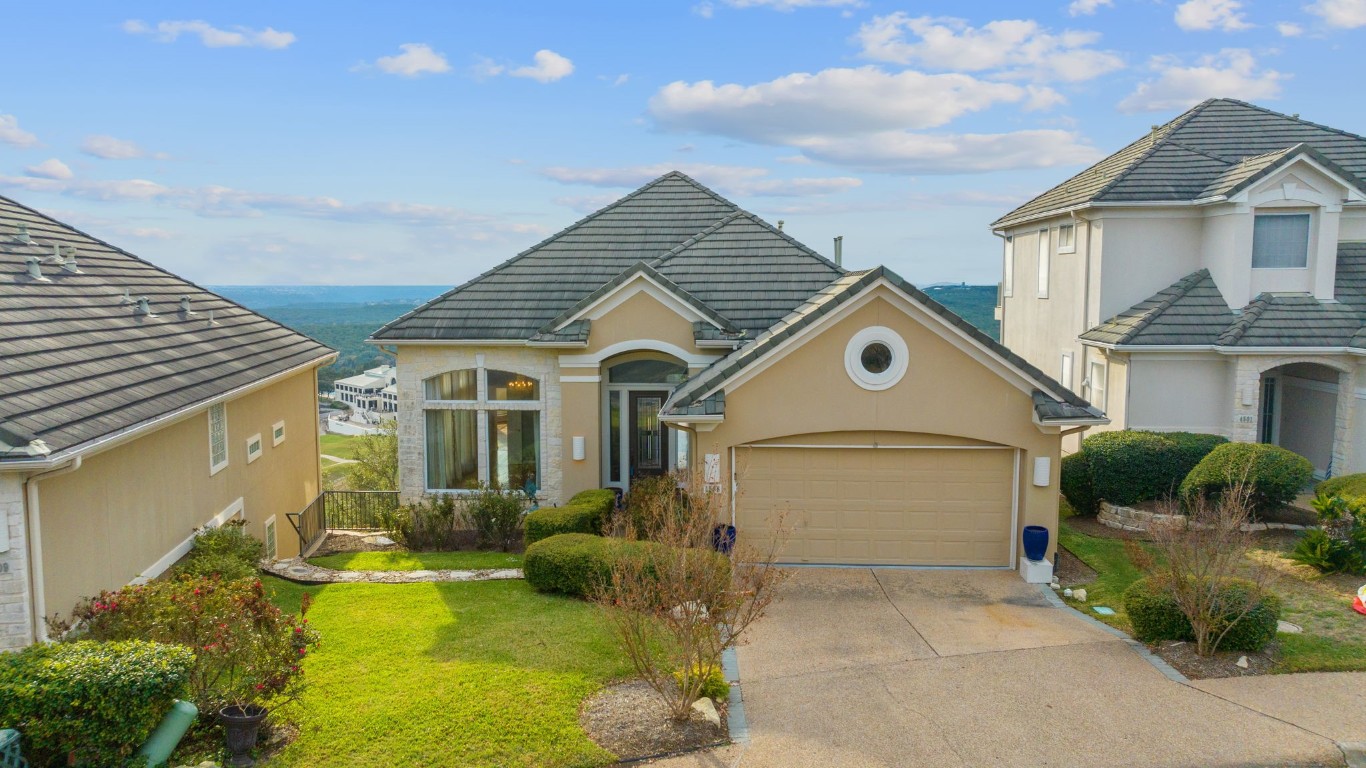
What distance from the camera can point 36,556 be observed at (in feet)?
28.8

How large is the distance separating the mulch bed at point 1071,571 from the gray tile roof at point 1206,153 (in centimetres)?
914

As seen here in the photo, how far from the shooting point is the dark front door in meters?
18.6

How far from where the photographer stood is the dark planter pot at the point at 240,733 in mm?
8359

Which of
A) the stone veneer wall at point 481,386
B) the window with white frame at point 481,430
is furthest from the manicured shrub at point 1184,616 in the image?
the window with white frame at point 481,430

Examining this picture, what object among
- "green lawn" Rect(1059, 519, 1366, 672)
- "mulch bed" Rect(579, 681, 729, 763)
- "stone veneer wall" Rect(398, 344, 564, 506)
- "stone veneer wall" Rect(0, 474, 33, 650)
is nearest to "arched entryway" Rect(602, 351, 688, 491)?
"stone veneer wall" Rect(398, 344, 564, 506)

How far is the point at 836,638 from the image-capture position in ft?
39.0

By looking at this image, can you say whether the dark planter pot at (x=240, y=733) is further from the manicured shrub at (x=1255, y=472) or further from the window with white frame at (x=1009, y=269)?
the window with white frame at (x=1009, y=269)

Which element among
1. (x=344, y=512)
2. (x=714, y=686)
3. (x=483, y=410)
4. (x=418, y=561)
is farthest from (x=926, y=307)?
(x=344, y=512)

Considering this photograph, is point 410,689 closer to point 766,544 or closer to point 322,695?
point 322,695

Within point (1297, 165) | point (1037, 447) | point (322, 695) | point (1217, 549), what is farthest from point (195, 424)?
A: point (1297, 165)

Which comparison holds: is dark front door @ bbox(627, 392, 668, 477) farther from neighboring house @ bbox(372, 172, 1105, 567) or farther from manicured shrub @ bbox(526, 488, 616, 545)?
manicured shrub @ bbox(526, 488, 616, 545)

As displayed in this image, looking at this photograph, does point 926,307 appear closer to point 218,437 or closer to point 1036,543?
point 1036,543

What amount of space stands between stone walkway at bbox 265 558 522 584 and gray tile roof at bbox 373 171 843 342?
5.00 metres

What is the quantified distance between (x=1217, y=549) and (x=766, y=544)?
6.49 metres
